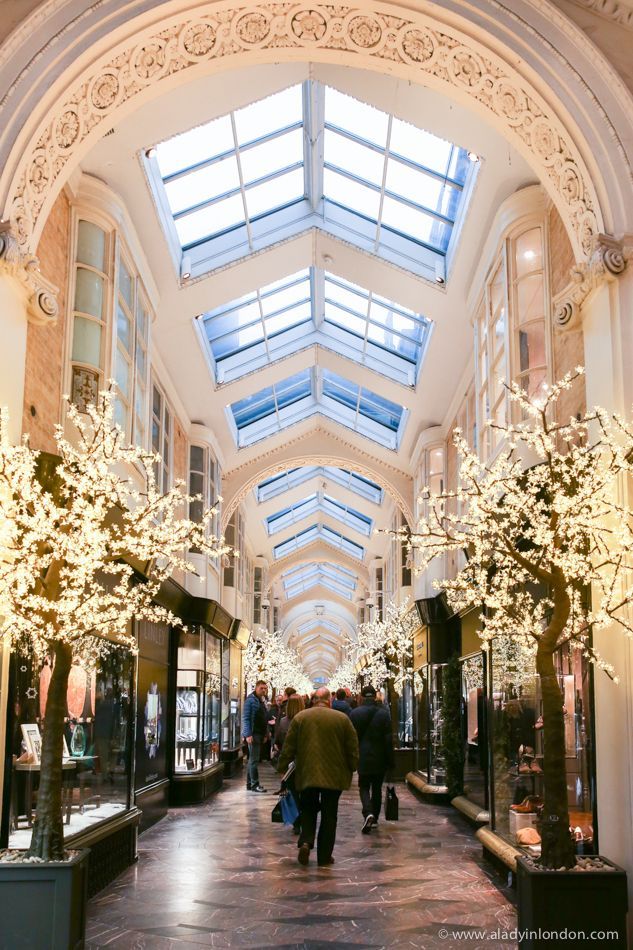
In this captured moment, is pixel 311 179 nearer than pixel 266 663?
Yes

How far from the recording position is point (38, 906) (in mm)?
5340

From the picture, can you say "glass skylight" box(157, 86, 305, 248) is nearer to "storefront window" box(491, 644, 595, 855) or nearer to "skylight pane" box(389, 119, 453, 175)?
"skylight pane" box(389, 119, 453, 175)

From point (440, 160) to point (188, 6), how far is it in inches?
190

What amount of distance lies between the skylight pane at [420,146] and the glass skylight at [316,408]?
7.42m

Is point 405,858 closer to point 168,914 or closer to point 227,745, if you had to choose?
point 168,914

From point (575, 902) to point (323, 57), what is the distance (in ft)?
20.7

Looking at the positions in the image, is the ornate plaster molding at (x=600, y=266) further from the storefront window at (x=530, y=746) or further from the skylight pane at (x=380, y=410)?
the skylight pane at (x=380, y=410)

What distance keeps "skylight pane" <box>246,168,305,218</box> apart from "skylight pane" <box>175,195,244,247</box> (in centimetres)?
18

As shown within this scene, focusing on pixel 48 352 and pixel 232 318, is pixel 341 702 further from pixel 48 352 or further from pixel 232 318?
pixel 48 352

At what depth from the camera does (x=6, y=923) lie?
5.30 metres

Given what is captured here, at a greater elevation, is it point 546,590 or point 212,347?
point 212,347

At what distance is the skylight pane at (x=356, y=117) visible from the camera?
11.1 meters

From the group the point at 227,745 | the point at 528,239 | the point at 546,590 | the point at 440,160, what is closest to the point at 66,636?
the point at 546,590

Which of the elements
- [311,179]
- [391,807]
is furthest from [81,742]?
[311,179]
